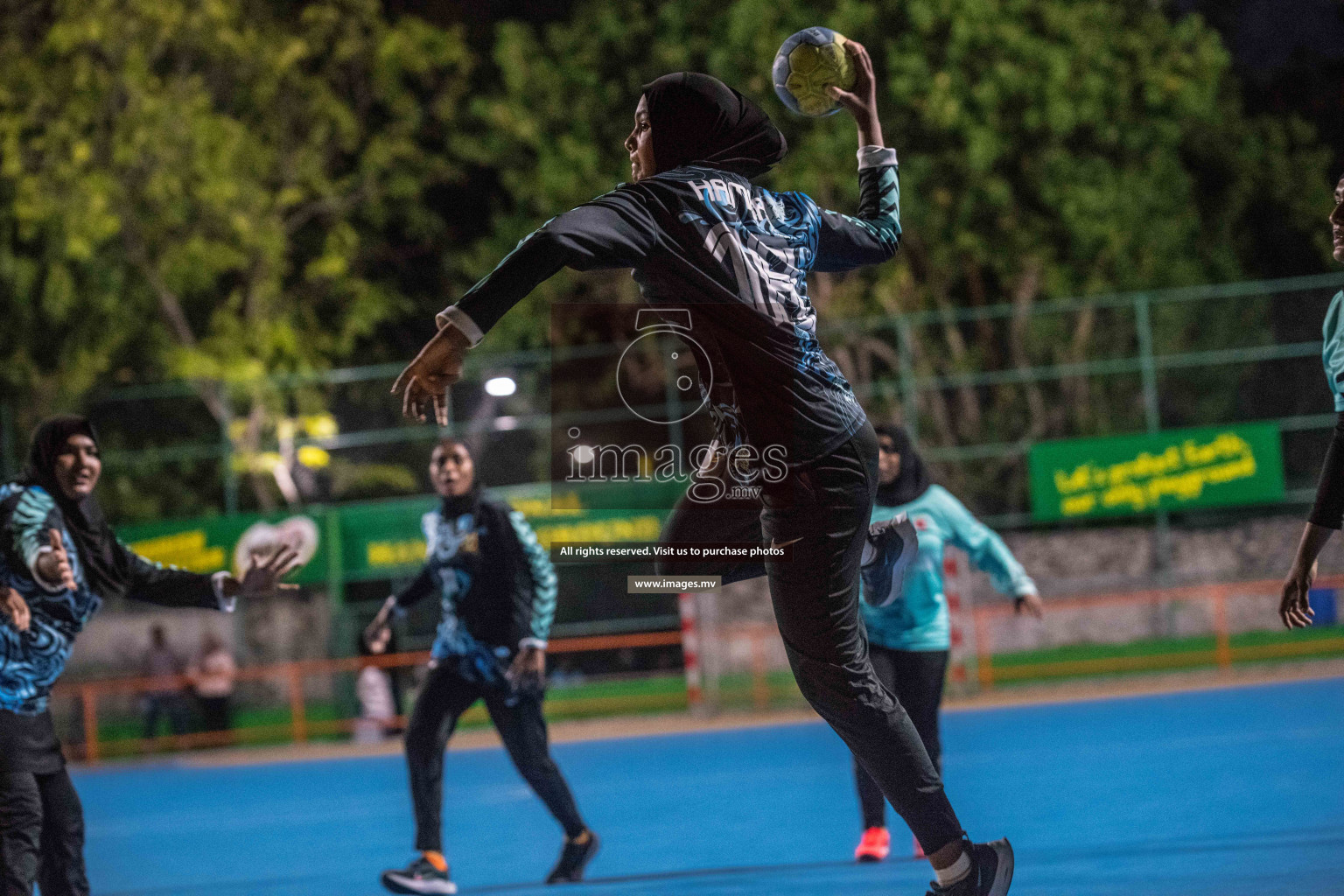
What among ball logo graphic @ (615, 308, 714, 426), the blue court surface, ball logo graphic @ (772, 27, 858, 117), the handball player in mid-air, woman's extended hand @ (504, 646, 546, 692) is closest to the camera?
the handball player in mid-air

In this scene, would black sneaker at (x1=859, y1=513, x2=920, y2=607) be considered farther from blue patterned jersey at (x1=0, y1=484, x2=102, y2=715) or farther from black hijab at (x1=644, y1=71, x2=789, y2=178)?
blue patterned jersey at (x1=0, y1=484, x2=102, y2=715)

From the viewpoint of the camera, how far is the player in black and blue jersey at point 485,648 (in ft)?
22.5

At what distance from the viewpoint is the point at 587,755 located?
13602mm

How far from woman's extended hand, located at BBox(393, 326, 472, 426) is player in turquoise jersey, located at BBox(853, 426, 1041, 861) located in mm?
3460

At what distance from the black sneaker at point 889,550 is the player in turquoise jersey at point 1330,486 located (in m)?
1.18

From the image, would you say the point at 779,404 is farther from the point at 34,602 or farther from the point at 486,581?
the point at 486,581

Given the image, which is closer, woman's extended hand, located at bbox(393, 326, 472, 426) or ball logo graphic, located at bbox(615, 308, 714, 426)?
woman's extended hand, located at bbox(393, 326, 472, 426)

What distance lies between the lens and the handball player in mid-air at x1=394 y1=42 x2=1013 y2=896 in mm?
3459

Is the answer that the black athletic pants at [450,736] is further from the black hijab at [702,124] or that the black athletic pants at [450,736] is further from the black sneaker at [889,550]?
the black hijab at [702,124]

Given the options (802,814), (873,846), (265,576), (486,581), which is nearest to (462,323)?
(265,576)

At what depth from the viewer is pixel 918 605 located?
21.6 feet

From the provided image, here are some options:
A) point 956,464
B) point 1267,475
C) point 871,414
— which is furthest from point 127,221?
point 1267,475

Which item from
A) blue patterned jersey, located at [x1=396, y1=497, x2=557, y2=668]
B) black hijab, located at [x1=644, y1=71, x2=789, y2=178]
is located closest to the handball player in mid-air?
black hijab, located at [x1=644, y1=71, x2=789, y2=178]

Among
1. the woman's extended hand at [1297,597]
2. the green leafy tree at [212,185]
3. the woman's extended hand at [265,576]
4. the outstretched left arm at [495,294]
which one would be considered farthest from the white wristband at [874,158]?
the green leafy tree at [212,185]
